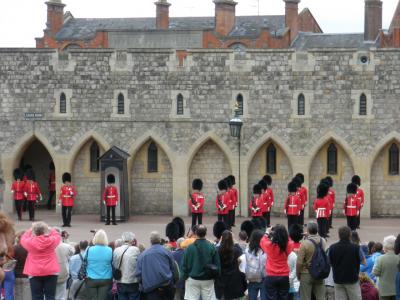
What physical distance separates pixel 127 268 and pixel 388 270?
309 cm

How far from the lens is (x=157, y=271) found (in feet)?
40.6

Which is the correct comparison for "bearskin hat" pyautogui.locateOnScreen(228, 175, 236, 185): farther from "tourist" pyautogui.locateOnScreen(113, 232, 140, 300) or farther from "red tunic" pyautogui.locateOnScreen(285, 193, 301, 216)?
"tourist" pyautogui.locateOnScreen(113, 232, 140, 300)

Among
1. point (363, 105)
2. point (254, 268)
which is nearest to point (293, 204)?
point (363, 105)

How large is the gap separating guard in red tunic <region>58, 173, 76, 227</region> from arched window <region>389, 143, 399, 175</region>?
7545mm

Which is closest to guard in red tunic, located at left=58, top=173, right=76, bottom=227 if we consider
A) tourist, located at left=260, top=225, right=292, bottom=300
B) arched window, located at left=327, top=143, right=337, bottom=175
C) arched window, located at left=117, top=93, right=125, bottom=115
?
arched window, located at left=117, top=93, right=125, bottom=115

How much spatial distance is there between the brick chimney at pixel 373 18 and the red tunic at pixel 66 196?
75.4 ft

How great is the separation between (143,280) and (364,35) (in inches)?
1356

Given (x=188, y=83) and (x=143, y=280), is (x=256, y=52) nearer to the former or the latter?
(x=188, y=83)

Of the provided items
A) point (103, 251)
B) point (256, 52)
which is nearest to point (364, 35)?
point (256, 52)

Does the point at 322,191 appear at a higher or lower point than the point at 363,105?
lower

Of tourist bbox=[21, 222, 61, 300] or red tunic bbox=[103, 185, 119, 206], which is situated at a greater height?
red tunic bbox=[103, 185, 119, 206]

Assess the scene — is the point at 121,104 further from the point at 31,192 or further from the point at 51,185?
the point at 31,192

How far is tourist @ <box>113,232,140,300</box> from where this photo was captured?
41.7ft

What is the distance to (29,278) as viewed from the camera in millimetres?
12734
